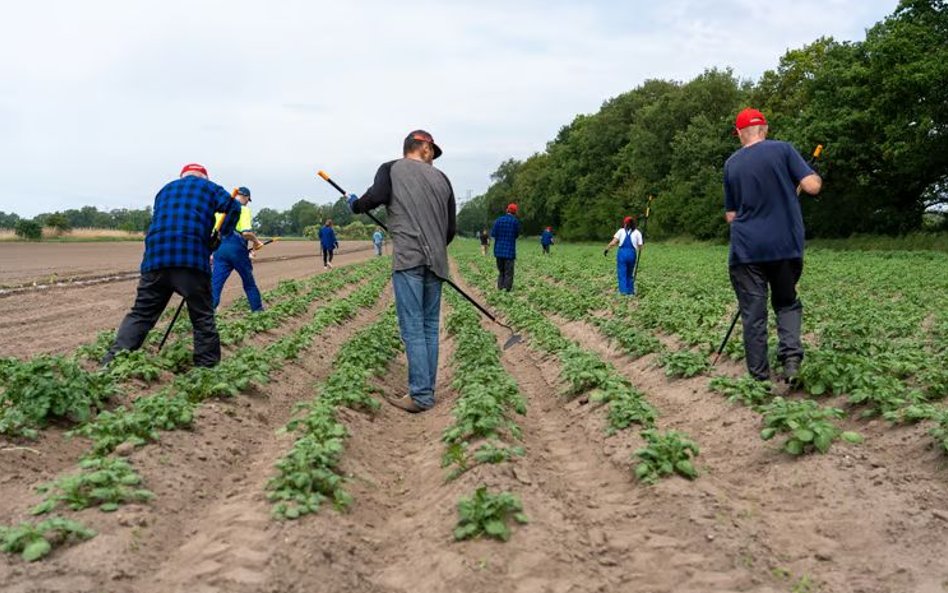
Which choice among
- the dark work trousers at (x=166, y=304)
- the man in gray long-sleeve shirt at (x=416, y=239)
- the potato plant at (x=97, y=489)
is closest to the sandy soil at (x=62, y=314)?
the dark work trousers at (x=166, y=304)

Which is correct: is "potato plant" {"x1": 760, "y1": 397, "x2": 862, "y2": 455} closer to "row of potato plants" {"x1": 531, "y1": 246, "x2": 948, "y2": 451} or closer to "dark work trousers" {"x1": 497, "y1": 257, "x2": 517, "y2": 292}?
"row of potato plants" {"x1": 531, "y1": 246, "x2": 948, "y2": 451}

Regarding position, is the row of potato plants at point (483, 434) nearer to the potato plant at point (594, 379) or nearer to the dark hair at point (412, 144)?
the potato plant at point (594, 379)

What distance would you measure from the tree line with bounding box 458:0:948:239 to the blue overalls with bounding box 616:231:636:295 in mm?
20469

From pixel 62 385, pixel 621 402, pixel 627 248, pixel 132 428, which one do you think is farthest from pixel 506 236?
pixel 132 428

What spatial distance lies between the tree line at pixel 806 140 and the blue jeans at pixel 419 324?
1160 inches

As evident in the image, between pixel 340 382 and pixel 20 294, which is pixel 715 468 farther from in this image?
pixel 20 294

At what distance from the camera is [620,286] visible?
1559cm

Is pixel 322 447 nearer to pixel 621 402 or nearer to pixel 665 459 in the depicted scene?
pixel 665 459

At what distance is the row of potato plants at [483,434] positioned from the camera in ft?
11.4

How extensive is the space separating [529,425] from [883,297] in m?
10.5

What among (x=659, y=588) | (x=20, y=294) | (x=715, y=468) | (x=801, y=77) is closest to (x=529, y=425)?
(x=715, y=468)

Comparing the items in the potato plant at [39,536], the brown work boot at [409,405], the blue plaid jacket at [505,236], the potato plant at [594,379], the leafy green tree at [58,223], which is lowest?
the brown work boot at [409,405]

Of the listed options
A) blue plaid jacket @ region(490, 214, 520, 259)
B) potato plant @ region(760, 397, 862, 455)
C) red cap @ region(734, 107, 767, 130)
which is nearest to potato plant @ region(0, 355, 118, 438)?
potato plant @ region(760, 397, 862, 455)

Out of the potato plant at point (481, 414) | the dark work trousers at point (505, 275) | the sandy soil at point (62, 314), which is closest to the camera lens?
the potato plant at point (481, 414)
